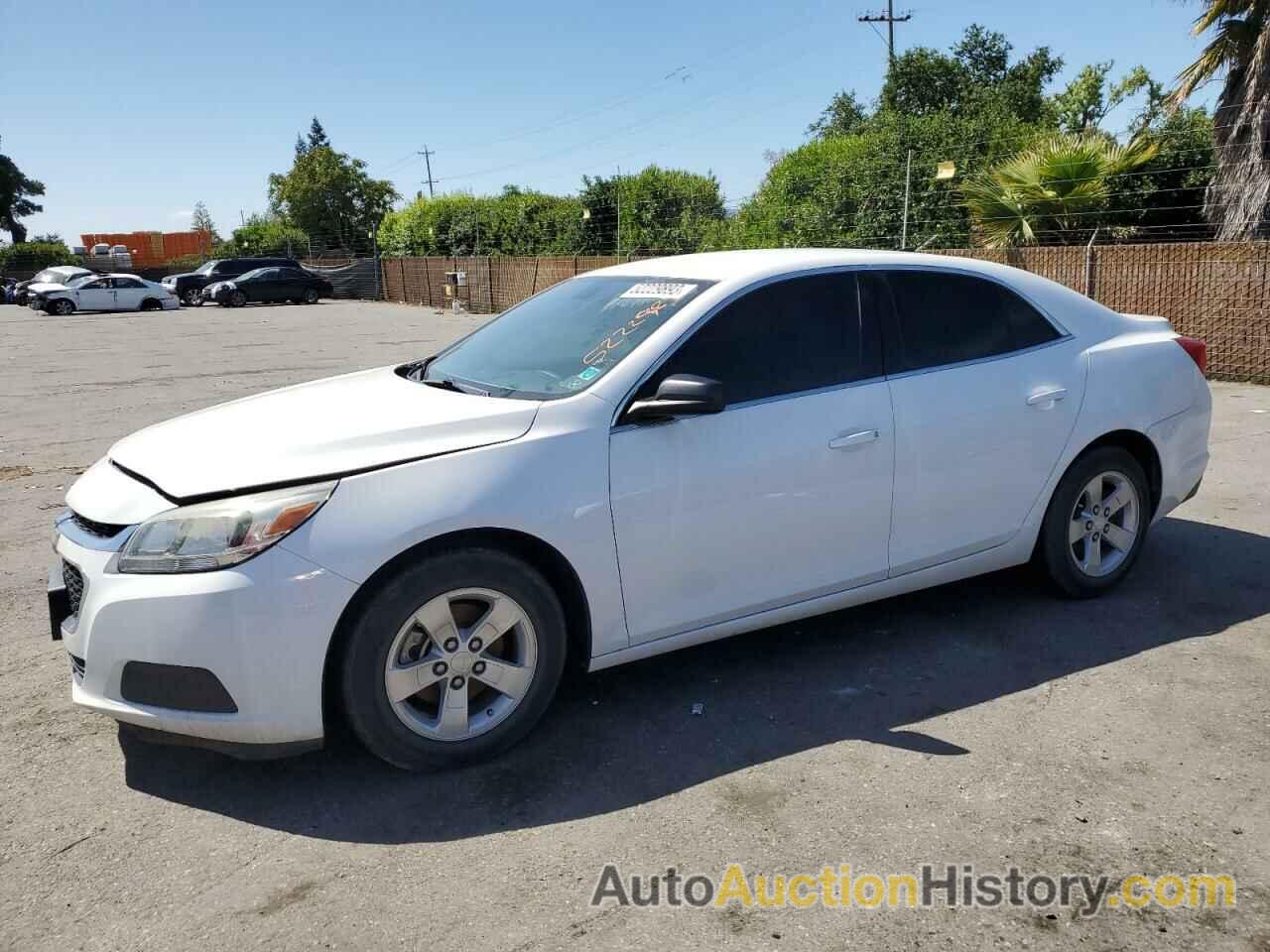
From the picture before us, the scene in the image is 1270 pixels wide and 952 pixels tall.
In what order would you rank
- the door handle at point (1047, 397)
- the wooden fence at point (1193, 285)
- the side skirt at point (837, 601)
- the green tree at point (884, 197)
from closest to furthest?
the side skirt at point (837, 601)
the door handle at point (1047, 397)
the wooden fence at point (1193, 285)
the green tree at point (884, 197)

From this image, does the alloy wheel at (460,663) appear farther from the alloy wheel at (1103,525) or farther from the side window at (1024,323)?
the alloy wheel at (1103,525)

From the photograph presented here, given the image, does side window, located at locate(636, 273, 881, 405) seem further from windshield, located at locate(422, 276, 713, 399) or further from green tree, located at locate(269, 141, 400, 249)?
green tree, located at locate(269, 141, 400, 249)

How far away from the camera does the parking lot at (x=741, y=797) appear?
277cm

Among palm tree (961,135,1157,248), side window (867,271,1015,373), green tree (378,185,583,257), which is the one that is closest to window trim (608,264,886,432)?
side window (867,271,1015,373)

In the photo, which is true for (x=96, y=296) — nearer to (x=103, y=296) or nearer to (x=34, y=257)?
(x=103, y=296)

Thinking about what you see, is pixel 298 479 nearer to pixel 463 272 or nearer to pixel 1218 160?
pixel 1218 160

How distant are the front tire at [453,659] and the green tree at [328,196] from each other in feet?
213

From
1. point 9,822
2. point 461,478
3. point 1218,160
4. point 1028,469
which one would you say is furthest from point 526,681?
point 1218,160

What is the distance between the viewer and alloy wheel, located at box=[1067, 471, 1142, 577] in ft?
15.9

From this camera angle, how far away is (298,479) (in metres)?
3.29

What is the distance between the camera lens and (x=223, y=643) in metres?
3.13

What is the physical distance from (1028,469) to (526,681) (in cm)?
237

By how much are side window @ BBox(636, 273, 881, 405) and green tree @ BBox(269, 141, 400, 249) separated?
2536 inches

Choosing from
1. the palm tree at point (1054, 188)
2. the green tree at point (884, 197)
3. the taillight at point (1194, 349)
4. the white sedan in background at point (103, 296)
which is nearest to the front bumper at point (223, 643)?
the taillight at point (1194, 349)
